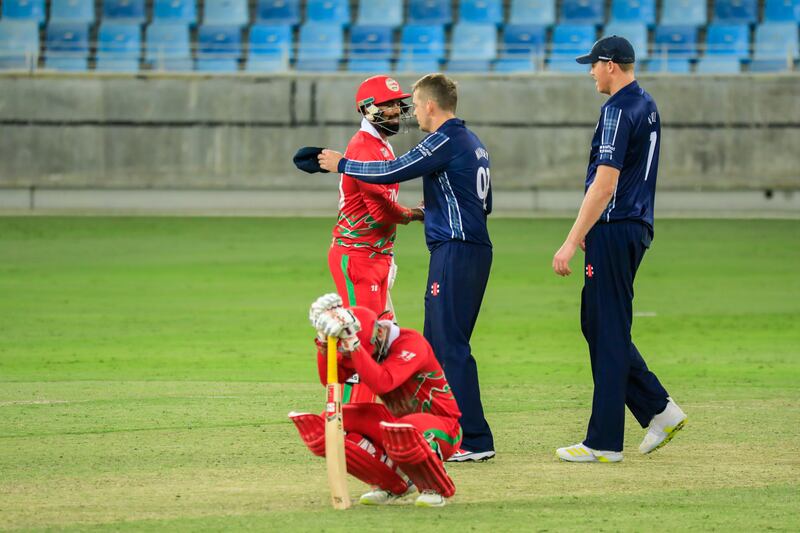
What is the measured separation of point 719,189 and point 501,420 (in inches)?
761

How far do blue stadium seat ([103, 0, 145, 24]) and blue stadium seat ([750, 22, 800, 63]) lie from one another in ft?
43.2

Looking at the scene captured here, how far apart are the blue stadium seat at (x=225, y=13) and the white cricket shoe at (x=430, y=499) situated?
81.2ft

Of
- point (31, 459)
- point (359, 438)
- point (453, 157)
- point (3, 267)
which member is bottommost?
point (3, 267)

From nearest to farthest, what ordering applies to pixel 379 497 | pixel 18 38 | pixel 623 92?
pixel 379 497, pixel 623 92, pixel 18 38

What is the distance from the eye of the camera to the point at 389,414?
21.5 feet

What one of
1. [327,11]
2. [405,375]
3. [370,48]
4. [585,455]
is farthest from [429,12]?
[405,375]

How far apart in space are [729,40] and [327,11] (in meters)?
8.77

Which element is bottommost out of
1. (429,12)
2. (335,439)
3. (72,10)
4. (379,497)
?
(379,497)

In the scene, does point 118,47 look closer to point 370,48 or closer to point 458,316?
point 370,48

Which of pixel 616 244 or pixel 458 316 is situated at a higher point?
pixel 616 244

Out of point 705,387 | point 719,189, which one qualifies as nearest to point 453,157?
point 705,387

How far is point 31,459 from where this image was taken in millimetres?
7508

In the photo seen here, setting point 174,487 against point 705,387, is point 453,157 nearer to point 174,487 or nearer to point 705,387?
point 174,487

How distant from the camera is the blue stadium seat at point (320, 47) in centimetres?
2797
